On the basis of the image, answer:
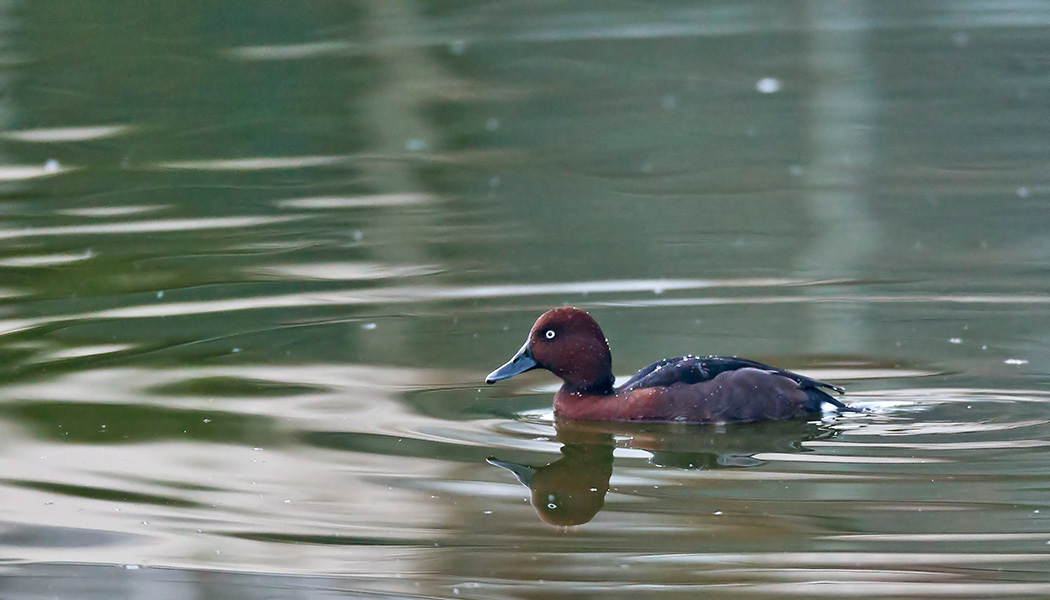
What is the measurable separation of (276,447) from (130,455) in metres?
0.56

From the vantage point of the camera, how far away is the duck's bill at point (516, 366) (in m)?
6.43

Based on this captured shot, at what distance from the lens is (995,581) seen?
4391 mm

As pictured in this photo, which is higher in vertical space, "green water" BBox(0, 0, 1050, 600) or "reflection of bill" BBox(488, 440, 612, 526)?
"green water" BBox(0, 0, 1050, 600)

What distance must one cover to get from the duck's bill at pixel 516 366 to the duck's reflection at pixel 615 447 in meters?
0.30

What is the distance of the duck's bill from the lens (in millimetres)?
6430

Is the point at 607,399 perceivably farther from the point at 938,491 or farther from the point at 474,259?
the point at 474,259

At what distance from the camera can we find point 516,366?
649 centimetres

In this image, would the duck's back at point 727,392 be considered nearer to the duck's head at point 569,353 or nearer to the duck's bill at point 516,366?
the duck's head at point 569,353

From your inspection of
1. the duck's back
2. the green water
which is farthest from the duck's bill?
the duck's back

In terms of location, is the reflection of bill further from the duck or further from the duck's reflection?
the duck

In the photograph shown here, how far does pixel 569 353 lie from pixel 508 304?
156cm

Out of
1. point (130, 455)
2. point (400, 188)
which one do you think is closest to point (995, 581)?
point (130, 455)

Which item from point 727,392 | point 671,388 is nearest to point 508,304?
point 671,388

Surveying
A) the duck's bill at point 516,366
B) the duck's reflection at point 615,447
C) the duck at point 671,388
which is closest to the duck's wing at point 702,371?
the duck at point 671,388
